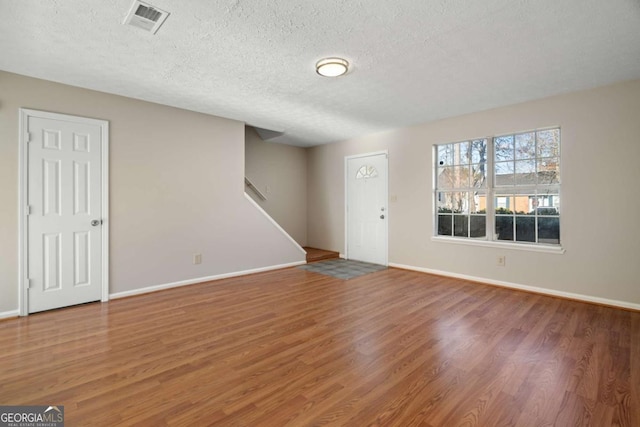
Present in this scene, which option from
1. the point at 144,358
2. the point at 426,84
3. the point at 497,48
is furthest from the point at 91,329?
the point at 497,48

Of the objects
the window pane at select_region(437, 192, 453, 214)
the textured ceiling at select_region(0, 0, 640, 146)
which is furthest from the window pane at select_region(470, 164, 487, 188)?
the textured ceiling at select_region(0, 0, 640, 146)

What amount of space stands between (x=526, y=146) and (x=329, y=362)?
3.87 m

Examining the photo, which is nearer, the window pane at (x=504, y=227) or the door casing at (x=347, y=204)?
the window pane at (x=504, y=227)

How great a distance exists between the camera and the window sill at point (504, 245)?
146 inches

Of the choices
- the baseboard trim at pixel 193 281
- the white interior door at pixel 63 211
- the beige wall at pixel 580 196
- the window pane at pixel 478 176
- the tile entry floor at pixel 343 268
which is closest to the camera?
the white interior door at pixel 63 211

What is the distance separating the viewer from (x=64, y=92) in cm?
329

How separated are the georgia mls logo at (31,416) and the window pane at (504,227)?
4853 millimetres

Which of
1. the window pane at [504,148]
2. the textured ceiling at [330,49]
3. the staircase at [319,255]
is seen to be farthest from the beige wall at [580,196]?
the staircase at [319,255]

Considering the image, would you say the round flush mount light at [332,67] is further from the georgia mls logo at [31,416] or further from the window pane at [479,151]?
the georgia mls logo at [31,416]

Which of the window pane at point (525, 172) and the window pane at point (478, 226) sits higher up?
the window pane at point (525, 172)

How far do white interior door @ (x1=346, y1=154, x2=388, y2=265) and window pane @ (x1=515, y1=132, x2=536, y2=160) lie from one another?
2.03 m

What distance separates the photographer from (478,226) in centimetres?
446

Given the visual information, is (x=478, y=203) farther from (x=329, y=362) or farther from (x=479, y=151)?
(x=329, y=362)

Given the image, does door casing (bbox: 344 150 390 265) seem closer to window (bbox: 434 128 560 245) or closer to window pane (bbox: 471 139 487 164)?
window (bbox: 434 128 560 245)
